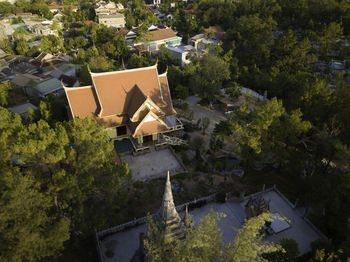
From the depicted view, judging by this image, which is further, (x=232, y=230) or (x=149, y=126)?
(x=149, y=126)

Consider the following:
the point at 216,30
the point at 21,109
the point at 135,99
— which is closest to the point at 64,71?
the point at 21,109

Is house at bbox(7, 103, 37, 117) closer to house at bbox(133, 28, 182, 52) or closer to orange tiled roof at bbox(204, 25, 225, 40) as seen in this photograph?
house at bbox(133, 28, 182, 52)

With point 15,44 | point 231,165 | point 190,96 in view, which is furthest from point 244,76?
point 15,44

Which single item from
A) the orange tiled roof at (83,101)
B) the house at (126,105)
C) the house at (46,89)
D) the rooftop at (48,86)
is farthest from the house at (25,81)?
the house at (126,105)

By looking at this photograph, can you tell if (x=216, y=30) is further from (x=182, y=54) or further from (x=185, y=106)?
(x=185, y=106)

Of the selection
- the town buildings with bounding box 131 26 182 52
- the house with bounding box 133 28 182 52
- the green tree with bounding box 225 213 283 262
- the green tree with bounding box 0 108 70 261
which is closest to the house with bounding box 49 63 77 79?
the town buildings with bounding box 131 26 182 52

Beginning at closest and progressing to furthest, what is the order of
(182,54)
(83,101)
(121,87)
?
(83,101) < (121,87) < (182,54)
